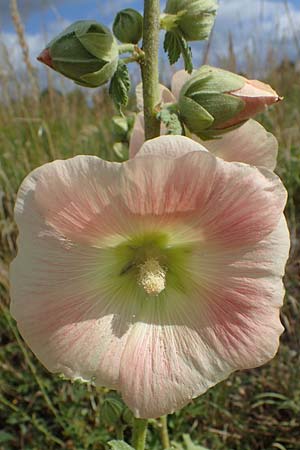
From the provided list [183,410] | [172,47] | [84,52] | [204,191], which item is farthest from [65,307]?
[183,410]

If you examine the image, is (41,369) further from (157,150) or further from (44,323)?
(157,150)

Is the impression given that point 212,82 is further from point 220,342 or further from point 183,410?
point 183,410

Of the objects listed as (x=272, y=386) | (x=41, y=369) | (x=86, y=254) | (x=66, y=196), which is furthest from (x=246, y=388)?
(x=66, y=196)

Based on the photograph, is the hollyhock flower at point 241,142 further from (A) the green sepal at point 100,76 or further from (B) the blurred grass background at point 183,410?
(B) the blurred grass background at point 183,410

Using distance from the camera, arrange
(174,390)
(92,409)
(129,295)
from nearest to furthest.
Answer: (174,390), (129,295), (92,409)

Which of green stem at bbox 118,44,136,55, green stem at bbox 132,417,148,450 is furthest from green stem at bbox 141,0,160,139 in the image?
green stem at bbox 132,417,148,450

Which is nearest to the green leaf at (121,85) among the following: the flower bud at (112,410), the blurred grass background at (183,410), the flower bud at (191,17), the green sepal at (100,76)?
the green sepal at (100,76)
